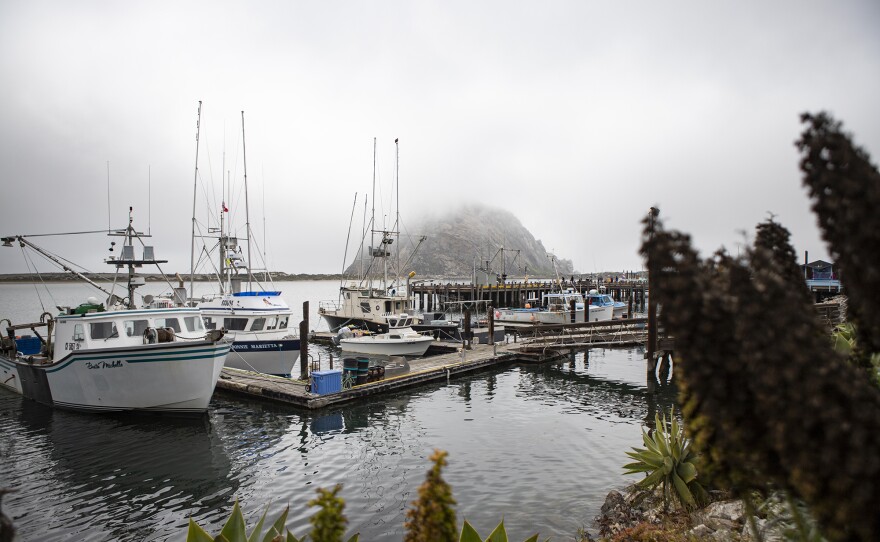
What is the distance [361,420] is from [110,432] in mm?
9006

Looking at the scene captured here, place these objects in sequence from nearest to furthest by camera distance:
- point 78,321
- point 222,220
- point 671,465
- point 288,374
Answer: point 671,465 < point 78,321 < point 288,374 < point 222,220

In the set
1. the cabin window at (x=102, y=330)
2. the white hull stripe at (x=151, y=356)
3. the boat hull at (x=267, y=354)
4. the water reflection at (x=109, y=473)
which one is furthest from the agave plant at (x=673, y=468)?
the boat hull at (x=267, y=354)

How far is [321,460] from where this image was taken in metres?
15.7

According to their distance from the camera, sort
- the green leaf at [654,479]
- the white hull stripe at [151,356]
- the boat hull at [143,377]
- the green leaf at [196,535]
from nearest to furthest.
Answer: the green leaf at [196,535]
the green leaf at [654,479]
the white hull stripe at [151,356]
the boat hull at [143,377]

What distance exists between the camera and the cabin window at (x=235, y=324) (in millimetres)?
28156

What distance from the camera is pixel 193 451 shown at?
1662 cm

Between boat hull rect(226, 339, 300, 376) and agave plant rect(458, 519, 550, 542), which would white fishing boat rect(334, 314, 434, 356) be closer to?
boat hull rect(226, 339, 300, 376)

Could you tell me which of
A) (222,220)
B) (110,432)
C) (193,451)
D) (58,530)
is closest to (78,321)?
(110,432)

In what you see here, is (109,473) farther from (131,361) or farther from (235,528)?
(235,528)

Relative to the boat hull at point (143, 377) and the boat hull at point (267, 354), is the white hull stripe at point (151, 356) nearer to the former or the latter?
the boat hull at point (143, 377)

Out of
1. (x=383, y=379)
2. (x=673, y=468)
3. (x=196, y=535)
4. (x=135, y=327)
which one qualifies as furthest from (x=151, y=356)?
(x=673, y=468)

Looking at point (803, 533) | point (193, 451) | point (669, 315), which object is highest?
point (669, 315)

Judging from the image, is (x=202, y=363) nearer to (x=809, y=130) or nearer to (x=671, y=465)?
(x=671, y=465)

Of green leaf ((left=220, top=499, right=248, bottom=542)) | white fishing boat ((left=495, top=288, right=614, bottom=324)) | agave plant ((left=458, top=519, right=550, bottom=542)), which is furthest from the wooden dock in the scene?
agave plant ((left=458, top=519, right=550, bottom=542))
